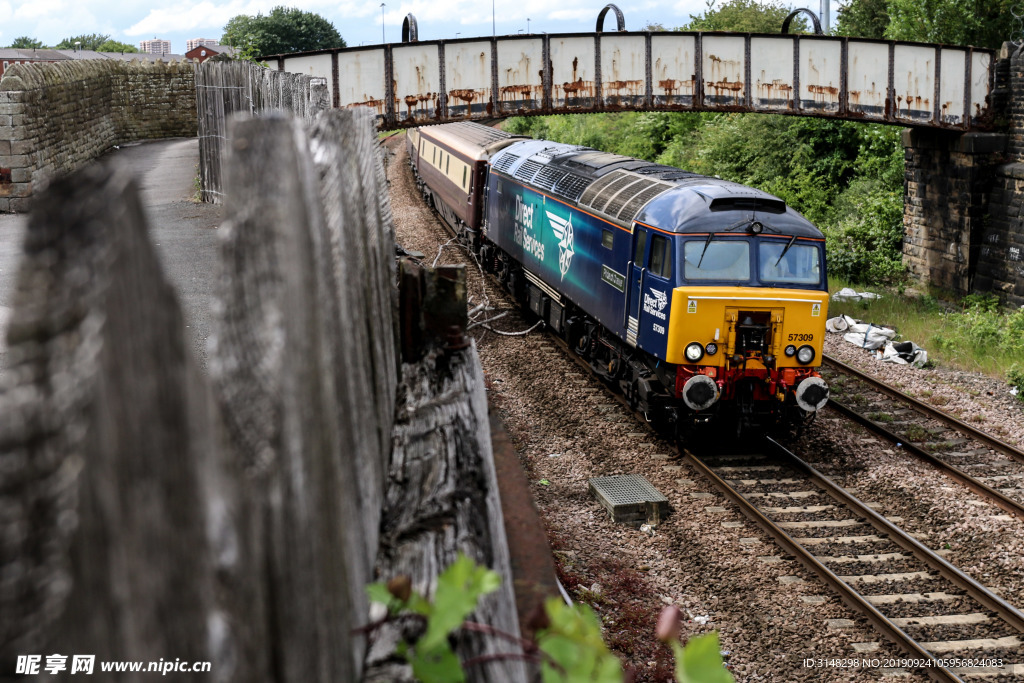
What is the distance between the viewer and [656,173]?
45.2 ft

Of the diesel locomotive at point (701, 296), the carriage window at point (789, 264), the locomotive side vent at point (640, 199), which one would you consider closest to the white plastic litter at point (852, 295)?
the diesel locomotive at point (701, 296)

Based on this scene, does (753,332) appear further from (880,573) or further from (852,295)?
(852,295)

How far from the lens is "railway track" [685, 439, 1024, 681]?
24.6 ft

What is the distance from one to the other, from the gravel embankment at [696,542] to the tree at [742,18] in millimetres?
32107

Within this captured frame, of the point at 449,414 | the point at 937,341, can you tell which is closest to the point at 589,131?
the point at 937,341

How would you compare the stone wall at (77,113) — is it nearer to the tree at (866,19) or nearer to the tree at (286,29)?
the tree at (866,19)

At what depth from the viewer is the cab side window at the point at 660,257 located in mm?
11594

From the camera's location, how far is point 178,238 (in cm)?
1147

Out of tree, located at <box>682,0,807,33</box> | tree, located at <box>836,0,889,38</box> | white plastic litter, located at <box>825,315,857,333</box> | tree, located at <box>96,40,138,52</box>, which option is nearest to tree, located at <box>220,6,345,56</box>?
tree, located at <box>96,40,138,52</box>

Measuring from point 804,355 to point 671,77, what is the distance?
35.0 ft

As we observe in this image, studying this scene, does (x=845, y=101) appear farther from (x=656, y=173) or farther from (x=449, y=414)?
(x=449, y=414)

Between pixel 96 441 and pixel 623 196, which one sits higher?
pixel 623 196

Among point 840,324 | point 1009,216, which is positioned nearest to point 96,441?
point 840,324

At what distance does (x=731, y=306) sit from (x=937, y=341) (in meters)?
7.80
